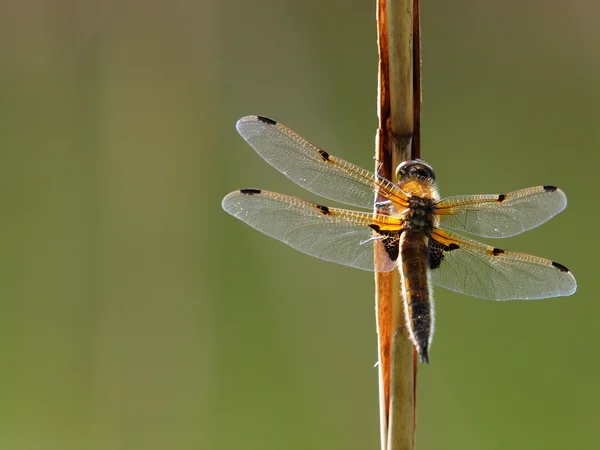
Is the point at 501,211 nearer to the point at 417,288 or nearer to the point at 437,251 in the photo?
the point at 437,251

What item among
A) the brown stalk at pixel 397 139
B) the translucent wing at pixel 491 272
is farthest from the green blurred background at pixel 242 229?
the brown stalk at pixel 397 139

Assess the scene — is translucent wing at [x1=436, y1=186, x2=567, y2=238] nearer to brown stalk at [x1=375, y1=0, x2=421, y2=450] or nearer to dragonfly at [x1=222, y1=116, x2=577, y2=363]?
dragonfly at [x1=222, y1=116, x2=577, y2=363]

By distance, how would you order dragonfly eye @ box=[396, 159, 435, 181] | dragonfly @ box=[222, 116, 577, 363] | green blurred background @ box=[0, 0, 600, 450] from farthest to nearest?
green blurred background @ box=[0, 0, 600, 450] < dragonfly @ box=[222, 116, 577, 363] < dragonfly eye @ box=[396, 159, 435, 181]

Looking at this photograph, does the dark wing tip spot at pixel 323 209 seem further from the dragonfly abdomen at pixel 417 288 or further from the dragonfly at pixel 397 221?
the dragonfly abdomen at pixel 417 288

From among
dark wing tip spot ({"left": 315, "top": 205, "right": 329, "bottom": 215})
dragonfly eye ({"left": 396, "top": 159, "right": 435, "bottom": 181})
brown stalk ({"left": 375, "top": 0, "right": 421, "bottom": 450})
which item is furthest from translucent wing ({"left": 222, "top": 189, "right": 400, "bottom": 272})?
brown stalk ({"left": 375, "top": 0, "right": 421, "bottom": 450})

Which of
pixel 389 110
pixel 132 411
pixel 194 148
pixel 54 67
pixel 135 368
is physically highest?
pixel 54 67

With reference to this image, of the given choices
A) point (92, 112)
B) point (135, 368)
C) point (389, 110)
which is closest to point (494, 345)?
point (135, 368)

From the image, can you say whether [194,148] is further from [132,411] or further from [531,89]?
[531,89]
